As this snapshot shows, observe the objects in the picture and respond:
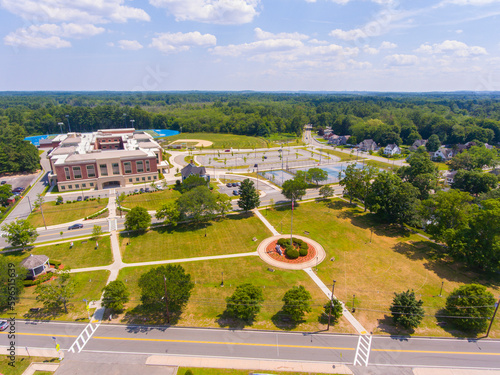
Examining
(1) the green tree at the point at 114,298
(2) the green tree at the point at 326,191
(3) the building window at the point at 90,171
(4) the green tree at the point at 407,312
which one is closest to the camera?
(4) the green tree at the point at 407,312

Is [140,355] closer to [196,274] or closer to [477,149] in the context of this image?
[196,274]

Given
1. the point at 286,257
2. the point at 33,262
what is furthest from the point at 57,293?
the point at 286,257

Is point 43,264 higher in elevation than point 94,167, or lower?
lower

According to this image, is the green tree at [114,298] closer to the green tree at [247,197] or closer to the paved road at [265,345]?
the paved road at [265,345]

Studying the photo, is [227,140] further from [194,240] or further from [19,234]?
[19,234]

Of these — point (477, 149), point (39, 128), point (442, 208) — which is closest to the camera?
point (442, 208)

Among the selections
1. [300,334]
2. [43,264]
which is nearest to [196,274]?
[300,334]

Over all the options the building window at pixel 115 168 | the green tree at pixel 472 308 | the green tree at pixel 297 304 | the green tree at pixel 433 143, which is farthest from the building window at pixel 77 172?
the green tree at pixel 433 143

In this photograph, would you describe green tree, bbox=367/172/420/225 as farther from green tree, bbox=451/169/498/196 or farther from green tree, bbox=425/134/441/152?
green tree, bbox=425/134/441/152
